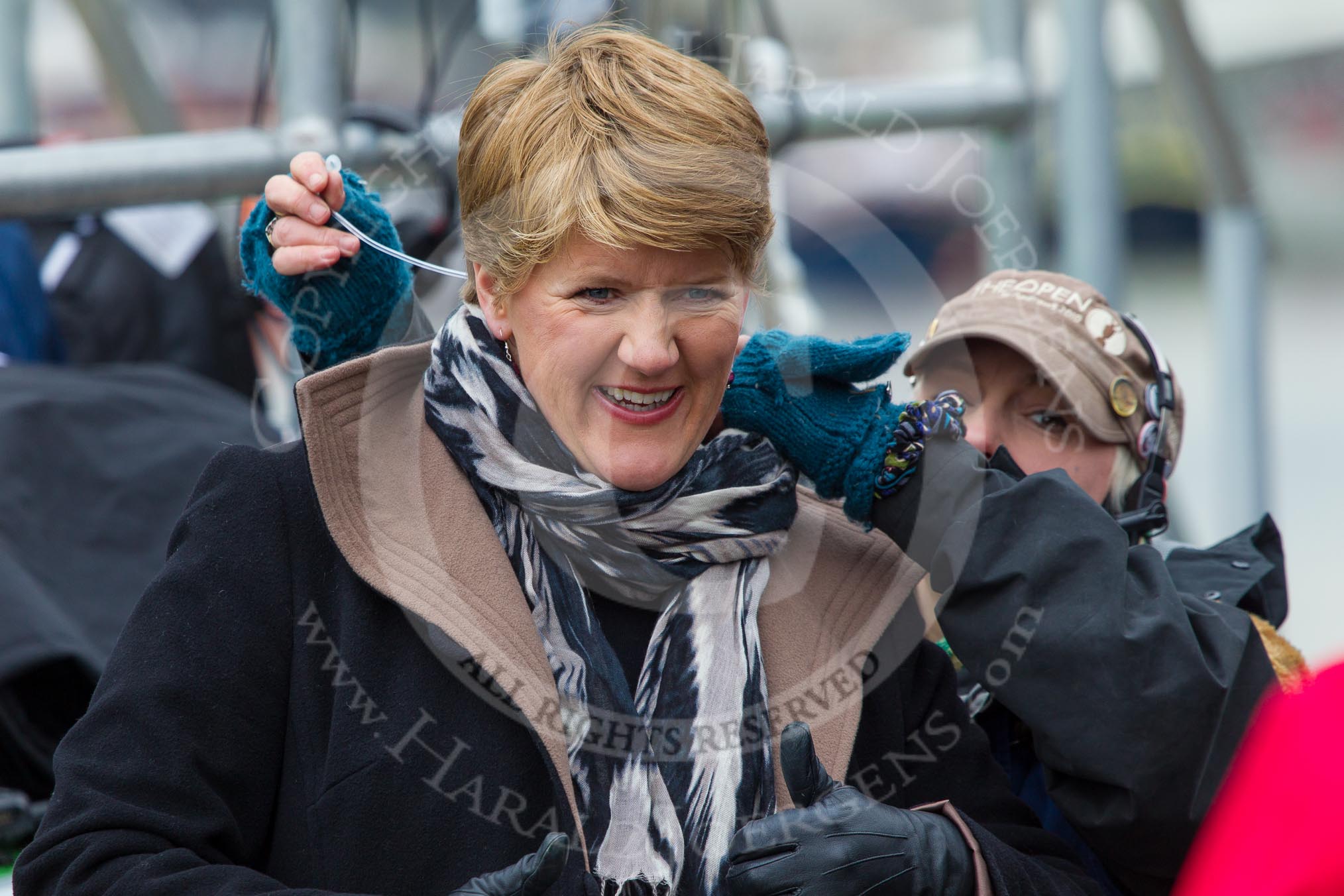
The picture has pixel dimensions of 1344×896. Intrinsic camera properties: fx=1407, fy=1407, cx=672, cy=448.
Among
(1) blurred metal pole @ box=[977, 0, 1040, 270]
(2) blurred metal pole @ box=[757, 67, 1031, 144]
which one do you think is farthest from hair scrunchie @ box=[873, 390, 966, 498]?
(1) blurred metal pole @ box=[977, 0, 1040, 270]

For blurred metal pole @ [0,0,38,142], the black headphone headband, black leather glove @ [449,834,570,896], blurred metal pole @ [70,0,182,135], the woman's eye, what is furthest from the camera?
blurred metal pole @ [70,0,182,135]

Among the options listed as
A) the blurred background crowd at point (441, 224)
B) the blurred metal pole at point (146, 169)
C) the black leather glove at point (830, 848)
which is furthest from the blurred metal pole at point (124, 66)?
the black leather glove at point (830, 848)

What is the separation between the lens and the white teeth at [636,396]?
1.51 m

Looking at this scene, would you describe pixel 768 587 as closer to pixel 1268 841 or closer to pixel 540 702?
pixel 540 702

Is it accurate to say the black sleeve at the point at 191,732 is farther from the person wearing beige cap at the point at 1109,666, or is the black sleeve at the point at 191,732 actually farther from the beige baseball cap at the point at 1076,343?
the beige baseball cap at the point at 1076,343

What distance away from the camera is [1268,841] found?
27.8 inches

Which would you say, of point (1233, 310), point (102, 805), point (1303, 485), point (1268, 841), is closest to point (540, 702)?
point (102, 805)

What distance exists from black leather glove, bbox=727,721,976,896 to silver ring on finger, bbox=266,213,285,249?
0.75 meters

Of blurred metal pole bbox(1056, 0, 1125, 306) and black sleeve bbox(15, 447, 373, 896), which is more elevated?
blurred metal pole bbox(1056, 0, 1125, 306)

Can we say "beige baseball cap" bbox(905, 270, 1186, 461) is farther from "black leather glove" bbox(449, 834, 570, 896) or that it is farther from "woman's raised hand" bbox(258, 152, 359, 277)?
"black leather glove" bbox(449, 834, 570, 896)

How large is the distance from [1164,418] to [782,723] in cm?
77

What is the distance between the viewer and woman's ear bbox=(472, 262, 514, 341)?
60.7 inches

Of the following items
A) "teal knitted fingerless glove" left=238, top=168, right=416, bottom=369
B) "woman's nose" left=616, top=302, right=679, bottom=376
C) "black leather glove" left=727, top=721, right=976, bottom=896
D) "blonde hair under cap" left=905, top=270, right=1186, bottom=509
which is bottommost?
"black leather glove" left=727, top=721, right=976, bottom=896

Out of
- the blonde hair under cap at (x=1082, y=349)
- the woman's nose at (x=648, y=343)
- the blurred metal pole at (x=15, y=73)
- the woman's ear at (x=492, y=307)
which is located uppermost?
the blonde hair under cap at (x=1082, y=349)
